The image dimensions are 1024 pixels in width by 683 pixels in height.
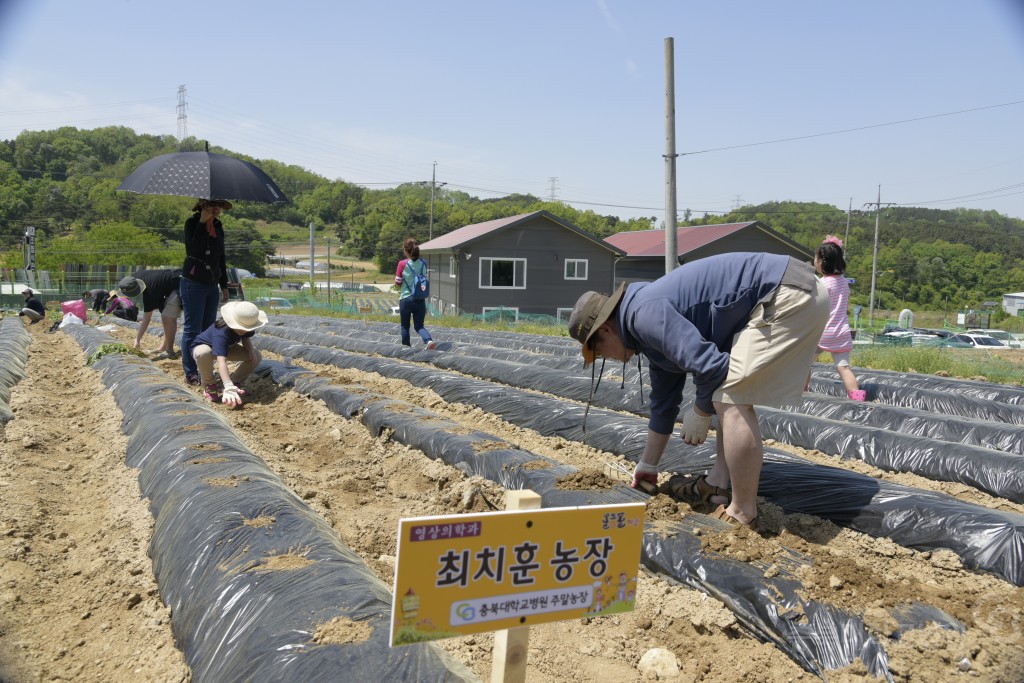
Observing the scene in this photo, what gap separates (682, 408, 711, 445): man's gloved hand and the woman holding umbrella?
4.68m

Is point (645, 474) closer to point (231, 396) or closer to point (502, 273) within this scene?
point (231, 396)

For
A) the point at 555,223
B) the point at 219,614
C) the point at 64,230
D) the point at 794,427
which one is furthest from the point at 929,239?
the point at 64,230

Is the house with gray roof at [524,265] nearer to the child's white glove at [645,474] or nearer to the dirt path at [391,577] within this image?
the dirt path at [391,577]

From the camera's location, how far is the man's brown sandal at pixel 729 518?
9.50ft

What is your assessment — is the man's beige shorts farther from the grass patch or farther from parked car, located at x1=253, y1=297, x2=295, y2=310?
parked car, located at x1=253, y1=297, x2=295, y2=310

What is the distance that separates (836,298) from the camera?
5.85 meters

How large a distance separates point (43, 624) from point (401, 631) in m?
1.81

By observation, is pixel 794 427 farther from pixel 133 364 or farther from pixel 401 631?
pixel 133 364

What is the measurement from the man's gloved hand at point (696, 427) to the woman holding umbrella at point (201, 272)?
4.68m

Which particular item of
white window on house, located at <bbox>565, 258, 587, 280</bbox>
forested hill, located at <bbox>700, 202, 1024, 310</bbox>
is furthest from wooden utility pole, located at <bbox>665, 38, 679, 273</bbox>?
forested hill, located at <bbox>700, 202, 1024, 310</bbox>

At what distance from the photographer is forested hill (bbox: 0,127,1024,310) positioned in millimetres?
54094

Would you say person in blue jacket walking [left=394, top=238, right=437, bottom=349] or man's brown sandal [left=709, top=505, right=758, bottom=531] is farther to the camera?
person in blue jacket walking [left=394, top=238, right=437, bottom=349]

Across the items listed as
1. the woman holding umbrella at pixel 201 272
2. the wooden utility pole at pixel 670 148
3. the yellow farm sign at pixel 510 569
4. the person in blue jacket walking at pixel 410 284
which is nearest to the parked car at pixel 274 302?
the wooden utility pole at pixel 670 148

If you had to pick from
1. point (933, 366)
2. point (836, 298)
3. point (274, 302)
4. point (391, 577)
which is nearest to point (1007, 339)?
point (933, 366)
